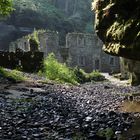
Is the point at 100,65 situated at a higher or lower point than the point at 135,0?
lower

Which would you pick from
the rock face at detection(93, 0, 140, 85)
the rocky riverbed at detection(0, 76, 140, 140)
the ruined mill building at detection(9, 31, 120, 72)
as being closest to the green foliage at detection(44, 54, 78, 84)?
the rock face at detection(93, 0, 140, 85)

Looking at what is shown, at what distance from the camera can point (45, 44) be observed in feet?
213

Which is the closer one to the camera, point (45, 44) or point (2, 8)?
point (2, 8)

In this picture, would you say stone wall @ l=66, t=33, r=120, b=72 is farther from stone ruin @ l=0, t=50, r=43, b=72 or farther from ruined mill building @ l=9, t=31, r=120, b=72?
stone ruin @ l=0, t=50, r=43, b=72

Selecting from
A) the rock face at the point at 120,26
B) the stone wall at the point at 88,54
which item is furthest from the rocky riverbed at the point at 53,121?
the stone wall at the point at 88,54

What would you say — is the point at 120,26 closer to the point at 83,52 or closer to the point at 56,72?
the point at 56,72

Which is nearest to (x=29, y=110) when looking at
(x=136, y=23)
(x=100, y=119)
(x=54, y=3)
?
(x=100, y=119)

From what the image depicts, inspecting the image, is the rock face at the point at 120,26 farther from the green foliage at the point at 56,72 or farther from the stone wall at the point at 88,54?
the stone wall at the point at 88,54

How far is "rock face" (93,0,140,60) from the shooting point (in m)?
20.3

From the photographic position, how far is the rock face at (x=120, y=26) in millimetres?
20312

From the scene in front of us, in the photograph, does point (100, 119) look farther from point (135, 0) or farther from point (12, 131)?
point (135, 0)

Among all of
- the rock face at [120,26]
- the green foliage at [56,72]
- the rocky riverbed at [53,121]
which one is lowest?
the green foliage at [56,72]

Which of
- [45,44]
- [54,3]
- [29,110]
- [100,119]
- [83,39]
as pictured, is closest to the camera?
[100,119]

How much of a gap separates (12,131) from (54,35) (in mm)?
54632
